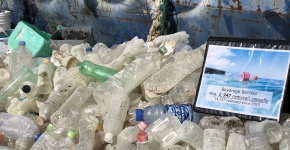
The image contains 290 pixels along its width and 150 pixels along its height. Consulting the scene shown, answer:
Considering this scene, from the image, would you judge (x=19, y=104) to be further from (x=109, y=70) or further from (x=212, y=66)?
(x=212, y=66)

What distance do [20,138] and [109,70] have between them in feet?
2.76

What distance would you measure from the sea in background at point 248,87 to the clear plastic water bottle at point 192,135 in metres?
0.20

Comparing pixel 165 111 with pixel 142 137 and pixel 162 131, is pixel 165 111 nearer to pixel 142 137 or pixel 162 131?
pixel 162 131

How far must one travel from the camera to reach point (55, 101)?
2934 mm

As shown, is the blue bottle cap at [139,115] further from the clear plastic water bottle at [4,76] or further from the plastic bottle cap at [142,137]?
the clear plastic water bottle at [4,76]

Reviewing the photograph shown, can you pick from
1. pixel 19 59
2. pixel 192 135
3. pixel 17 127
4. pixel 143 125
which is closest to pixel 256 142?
pixel 192 135

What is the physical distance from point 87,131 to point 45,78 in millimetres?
943

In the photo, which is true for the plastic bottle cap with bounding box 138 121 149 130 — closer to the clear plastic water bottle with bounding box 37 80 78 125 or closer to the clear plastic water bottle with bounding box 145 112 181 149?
the clear plastic water bottle with bounding box 145 112 181 149

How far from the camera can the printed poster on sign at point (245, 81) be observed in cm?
221

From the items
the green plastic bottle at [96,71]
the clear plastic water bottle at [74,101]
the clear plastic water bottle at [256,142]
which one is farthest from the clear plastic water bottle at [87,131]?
the clear plastic water bottle at [256,142]

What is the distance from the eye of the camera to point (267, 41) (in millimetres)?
2336

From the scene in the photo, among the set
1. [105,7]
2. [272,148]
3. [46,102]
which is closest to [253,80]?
[272,148]

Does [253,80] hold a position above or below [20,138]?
above

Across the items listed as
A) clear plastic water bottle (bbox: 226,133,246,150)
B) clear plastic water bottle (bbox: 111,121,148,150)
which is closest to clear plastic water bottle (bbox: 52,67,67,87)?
clear plastic water bottle (bbox: 111,121,148,150)
